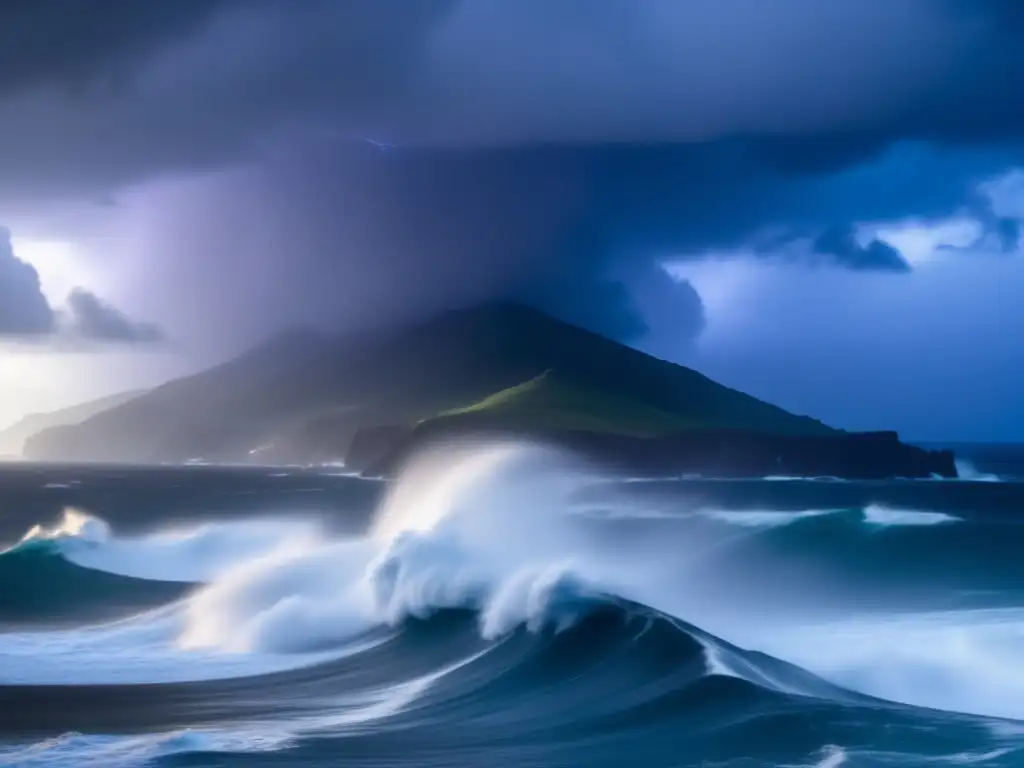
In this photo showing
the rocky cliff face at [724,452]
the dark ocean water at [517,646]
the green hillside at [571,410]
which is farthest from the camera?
the green hillside at [571,410]

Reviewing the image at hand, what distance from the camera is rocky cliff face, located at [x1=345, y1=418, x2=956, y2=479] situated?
341ft

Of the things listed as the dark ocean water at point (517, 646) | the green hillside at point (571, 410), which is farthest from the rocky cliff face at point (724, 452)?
the dark ocean water at point (517, 646)

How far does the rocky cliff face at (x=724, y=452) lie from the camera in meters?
104

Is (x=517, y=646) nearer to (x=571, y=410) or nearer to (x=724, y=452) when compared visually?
(x=724, y=452)

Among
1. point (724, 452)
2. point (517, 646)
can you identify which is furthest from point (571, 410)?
point (517, 646)

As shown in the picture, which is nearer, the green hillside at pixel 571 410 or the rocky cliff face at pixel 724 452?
the rocky cliff face at pixel 724 452

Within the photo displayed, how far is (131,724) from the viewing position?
14695 mm

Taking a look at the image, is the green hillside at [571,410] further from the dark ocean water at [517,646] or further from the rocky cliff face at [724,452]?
the dark ocean water at [517,646]

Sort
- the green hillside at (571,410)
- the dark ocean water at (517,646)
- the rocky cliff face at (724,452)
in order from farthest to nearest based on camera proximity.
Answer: the green hillside at (571,410) < the rocky cliff face at (724,452) < the dark ocean water at (517,646)

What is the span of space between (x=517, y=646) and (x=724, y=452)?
95741 millimetres

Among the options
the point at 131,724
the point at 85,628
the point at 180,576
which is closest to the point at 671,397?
the point at 180,576

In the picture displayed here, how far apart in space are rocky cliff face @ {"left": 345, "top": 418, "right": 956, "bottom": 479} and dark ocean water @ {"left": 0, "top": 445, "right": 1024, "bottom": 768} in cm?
6050

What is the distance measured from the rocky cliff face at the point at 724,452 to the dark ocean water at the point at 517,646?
60500mm

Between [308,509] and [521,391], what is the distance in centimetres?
6941
